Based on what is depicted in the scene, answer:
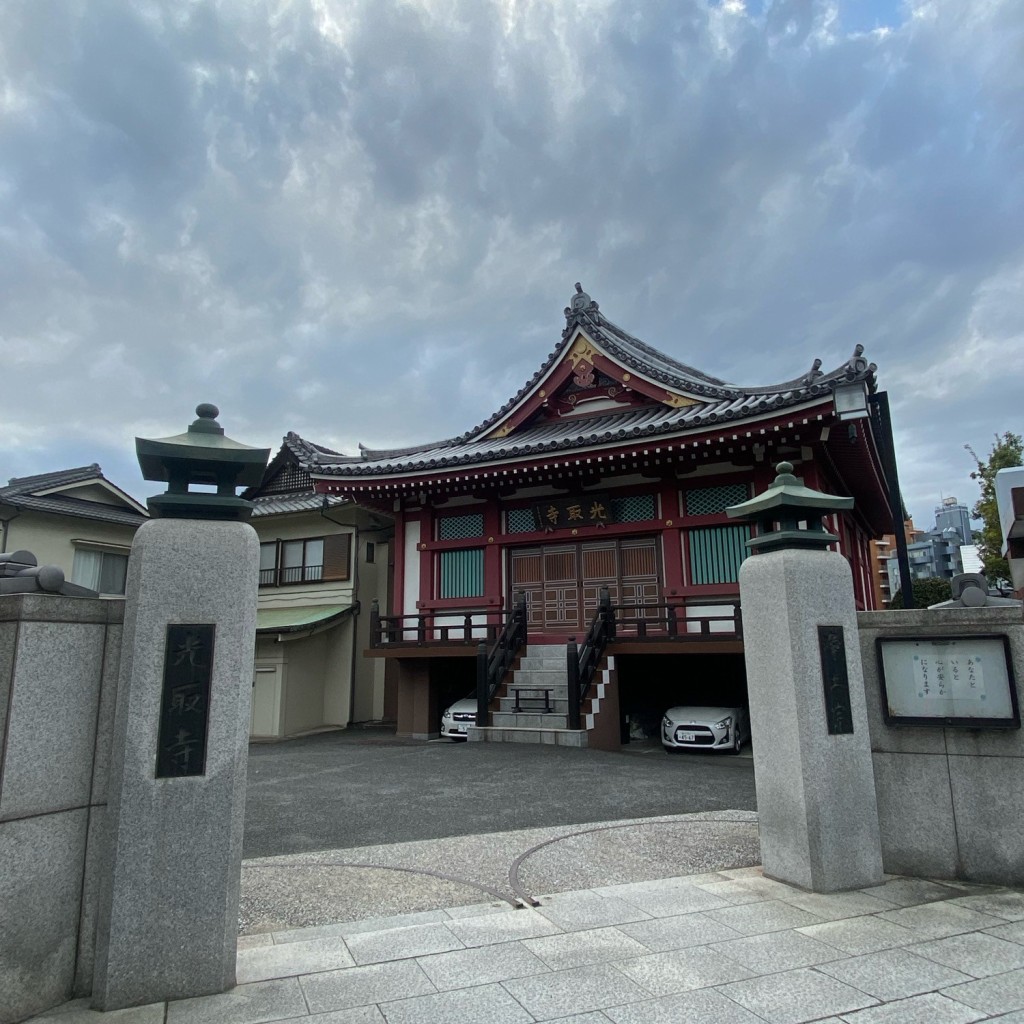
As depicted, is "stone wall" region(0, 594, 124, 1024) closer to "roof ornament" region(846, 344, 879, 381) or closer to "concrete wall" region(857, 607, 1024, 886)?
"concrete wall" region(857, 607, 1024, 886)

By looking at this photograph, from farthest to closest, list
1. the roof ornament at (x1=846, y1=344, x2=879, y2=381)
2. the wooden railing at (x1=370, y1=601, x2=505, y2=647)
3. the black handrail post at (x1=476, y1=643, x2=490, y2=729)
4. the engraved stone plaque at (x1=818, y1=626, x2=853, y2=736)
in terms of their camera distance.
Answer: the wooden railing at (x1=370, y1=601, x2=505, y2=647)
the black handrail post at (x1=476, y1=643, x2=490, y2=729)
the roof ornament at (x1=846, y1=344, x2=879, y2=381)
the engraved stone plaque at (x1=818, y1=626, x2=853, y2=736)

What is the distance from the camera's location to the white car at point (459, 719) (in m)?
14.2

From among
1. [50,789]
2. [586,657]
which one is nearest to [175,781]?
[50,789]

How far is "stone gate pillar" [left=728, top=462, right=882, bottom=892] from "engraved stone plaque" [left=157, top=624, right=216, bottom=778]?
12.8 ft

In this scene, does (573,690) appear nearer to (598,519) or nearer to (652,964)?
(598,519)

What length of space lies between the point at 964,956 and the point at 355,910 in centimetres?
370

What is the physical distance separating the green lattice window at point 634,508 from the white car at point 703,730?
4538 millimetres

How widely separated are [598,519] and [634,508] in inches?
33.6

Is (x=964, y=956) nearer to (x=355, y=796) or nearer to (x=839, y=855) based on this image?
(x=839, y=855)

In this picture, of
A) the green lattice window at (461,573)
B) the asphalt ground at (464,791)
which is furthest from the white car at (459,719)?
the green lattice window at (461,573)

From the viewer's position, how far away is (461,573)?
56.6 feet

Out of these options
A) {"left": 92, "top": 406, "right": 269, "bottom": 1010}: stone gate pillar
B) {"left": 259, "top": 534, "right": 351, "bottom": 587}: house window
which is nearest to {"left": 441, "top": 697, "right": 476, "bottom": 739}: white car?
{"left": 259, "top": 534, "right": 351, "bottom": 587}: house window

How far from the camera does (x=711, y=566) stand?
14578 mm

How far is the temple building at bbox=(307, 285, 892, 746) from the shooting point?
1313cm
